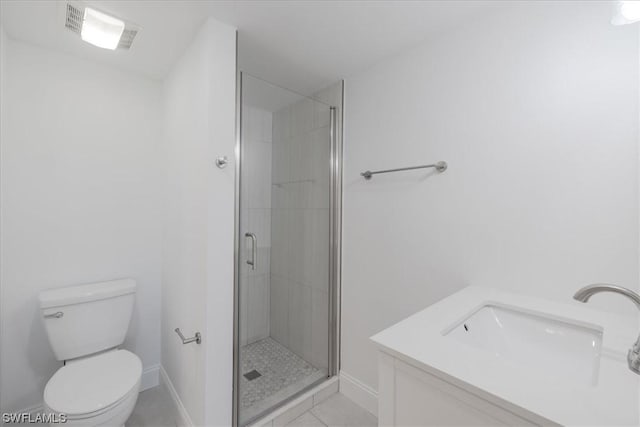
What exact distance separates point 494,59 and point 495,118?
0.29m

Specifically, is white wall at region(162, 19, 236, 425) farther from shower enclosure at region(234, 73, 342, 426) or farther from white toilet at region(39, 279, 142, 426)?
white toilet at region(39, 279, 142, 426)

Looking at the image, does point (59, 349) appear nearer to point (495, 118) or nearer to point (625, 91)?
point (495, 118)

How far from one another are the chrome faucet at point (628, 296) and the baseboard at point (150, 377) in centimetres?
256

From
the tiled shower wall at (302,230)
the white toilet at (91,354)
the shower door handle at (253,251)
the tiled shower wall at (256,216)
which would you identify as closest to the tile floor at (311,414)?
the tiled shower wall at (302,230)

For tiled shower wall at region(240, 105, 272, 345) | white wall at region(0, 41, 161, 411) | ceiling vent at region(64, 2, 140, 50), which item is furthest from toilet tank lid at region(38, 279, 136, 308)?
ceiling vent at region(64, 2, 140, 50)

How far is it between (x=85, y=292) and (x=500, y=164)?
7.91 ft

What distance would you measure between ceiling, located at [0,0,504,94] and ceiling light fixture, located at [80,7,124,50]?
0.21 ft

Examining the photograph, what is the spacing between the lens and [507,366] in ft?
2.33

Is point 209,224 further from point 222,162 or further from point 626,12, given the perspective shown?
point 626,12

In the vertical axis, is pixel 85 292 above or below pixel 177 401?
above

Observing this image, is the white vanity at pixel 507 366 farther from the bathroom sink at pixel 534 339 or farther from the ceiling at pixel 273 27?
the ceiling at pixel 273 27

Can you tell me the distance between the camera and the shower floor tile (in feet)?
5.42

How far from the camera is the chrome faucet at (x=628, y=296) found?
26.8 inches

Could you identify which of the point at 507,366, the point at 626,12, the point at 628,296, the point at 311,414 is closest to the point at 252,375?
the point at 311,414
